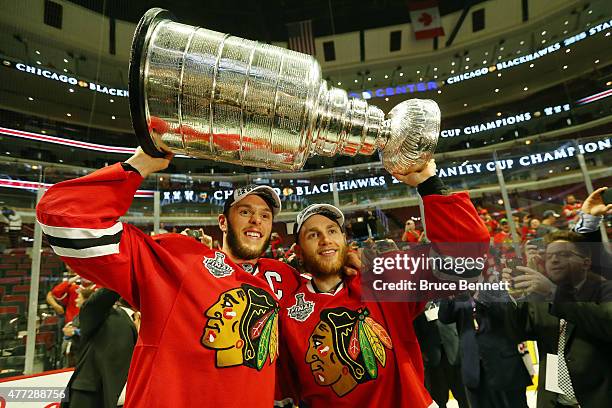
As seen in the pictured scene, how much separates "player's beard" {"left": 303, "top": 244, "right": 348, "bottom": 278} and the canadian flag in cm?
834

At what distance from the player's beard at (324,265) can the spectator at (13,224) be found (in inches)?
133

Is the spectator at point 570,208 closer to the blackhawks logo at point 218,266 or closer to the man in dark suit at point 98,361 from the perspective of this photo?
the blackhawks logo at point 218,266

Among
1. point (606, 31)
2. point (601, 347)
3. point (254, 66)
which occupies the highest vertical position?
point (606, 31)

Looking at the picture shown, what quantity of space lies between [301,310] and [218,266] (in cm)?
36

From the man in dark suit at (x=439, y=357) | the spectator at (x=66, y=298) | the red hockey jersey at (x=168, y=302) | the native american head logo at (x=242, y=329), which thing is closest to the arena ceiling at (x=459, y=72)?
the spectator at (x=66, y=298)

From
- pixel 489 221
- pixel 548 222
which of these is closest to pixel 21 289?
pixel 489 221

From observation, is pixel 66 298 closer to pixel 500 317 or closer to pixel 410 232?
pixel 410 232

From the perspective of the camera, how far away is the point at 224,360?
93 cm

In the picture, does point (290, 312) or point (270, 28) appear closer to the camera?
point (290, 312)

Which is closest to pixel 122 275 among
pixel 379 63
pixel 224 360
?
pixel 224 360

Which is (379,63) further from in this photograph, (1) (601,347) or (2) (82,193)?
(2) (82,193)

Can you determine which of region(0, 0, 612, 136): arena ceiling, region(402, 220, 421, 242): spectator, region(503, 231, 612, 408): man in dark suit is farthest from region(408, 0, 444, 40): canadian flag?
region(503, 231, 612, 408): man in dark suit

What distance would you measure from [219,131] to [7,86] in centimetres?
842

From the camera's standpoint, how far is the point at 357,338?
3.85ft
